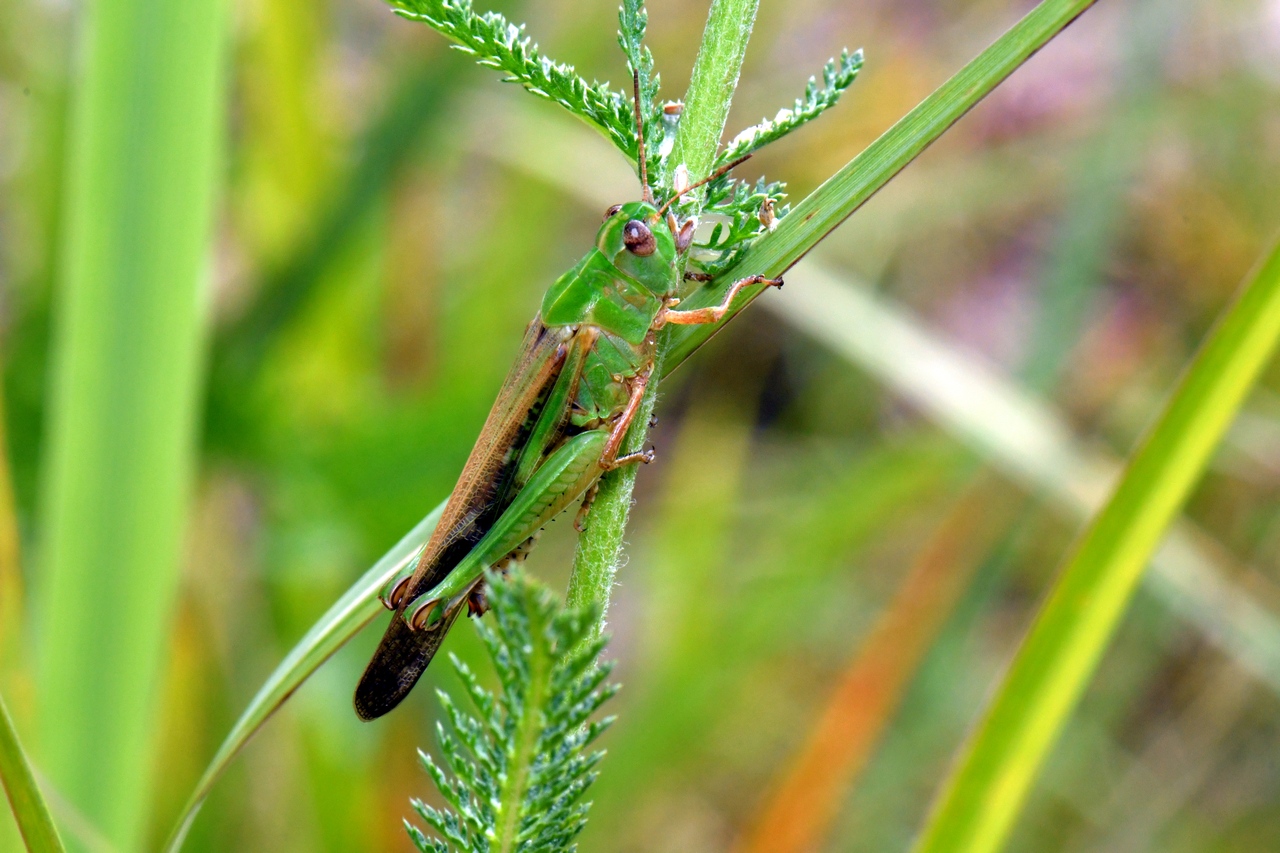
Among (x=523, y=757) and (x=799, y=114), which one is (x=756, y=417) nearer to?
(x=799, y=114)

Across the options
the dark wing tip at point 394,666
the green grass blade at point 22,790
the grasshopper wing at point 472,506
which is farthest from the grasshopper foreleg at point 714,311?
the green grass blade at point 22,790

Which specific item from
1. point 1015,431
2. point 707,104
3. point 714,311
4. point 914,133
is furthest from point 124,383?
point 1015,431

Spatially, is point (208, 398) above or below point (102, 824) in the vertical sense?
above

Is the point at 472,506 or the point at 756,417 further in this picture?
the point at 756,417

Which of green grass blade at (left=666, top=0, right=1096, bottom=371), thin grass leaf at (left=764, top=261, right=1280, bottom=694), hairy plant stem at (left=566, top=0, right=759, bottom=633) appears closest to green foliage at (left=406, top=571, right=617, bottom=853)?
hairy plant stem at (left=566, top=0, right=759, bottom=633)

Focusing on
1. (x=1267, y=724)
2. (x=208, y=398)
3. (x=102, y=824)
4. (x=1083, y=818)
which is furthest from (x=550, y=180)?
(x=1267, y=724)

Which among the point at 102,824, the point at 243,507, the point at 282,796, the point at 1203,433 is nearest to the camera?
the point at 1203,433

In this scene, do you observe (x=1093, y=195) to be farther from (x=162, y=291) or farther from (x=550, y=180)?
(x=162, y=291)
